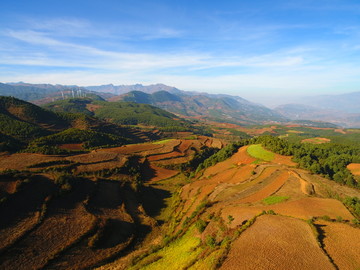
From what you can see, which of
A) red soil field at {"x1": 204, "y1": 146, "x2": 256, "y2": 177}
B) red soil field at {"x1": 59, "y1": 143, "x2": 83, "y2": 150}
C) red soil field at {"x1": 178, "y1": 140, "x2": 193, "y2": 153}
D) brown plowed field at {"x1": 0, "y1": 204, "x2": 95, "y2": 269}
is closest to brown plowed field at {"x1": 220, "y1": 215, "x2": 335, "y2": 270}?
brown plowed field at {"x1": 0, "y1": 204, "x2": 95, "y2": 269}

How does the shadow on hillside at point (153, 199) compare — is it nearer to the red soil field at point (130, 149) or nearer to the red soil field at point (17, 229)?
the red soil field at point (17, 229)

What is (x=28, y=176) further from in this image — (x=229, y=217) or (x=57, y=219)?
(x=229, y=217)

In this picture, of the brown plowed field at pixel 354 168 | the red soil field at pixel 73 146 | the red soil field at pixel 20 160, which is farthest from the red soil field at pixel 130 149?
the brown plowed field at pixel 354 168

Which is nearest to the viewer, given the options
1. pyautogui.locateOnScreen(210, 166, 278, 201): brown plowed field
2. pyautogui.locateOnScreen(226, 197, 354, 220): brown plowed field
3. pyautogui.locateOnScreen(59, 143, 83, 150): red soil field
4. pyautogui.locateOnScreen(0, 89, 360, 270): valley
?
pyautogui.locateOnScreen(0, 89, 360, 270): valley

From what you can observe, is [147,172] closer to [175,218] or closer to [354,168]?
[175,218]

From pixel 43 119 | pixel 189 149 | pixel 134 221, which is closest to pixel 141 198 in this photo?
pixel 134 221

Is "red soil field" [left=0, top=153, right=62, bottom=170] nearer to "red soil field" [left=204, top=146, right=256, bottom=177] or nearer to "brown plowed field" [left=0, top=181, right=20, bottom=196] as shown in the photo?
"brown plowed field" [left=0, top=181, right=20, bottom=196]

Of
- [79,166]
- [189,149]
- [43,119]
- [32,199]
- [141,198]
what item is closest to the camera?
[32,199]
